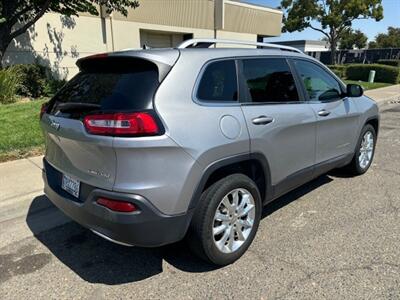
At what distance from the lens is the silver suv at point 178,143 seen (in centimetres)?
246

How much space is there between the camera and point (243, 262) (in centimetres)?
310

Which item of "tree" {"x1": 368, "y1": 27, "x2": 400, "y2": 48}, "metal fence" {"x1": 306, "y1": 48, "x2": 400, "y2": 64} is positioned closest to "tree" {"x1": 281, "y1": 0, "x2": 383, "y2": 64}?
"metal fence" {"x1": 306, "y1": 48, "x2": 400, "y2": 64}

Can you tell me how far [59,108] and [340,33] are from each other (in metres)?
38.7

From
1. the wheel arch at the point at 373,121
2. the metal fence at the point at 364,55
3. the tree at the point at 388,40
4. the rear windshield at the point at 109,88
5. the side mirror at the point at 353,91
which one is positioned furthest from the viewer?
the tree at the point at 388,40

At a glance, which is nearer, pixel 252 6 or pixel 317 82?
pixel 317 82

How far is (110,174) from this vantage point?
251 centimetres

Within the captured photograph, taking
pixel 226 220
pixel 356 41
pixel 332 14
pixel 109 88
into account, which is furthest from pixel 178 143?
pixel 356 41

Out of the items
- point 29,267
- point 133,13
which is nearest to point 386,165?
point 29,267

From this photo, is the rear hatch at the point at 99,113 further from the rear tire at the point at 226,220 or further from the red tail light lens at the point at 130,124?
the rear tire at the point at 226,220

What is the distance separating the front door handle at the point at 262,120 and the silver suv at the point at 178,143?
0.04 ft

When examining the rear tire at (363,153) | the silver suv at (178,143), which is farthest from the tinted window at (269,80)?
the rear tire at (363,153)

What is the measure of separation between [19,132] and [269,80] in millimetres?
4948

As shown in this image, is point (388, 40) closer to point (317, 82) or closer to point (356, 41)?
point (356, 41)

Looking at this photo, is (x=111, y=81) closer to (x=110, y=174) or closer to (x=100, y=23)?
(x=110, y=174)
